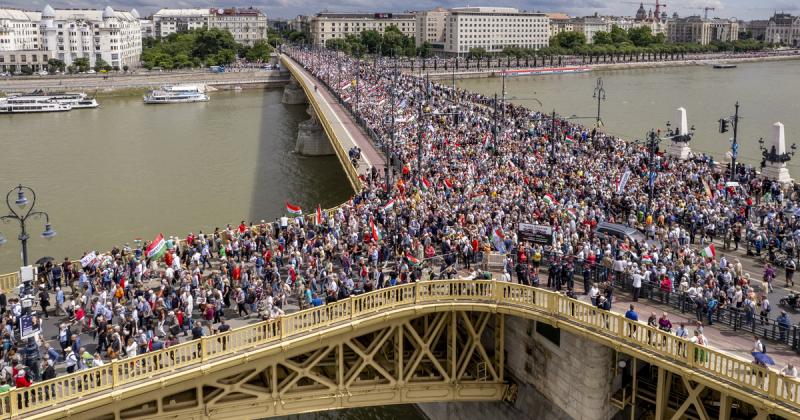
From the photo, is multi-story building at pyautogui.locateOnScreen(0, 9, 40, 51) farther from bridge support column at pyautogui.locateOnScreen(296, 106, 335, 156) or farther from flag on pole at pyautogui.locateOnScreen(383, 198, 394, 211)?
flag on pole at pyautogui.locateOnScreen(383, 198, 394, 211)

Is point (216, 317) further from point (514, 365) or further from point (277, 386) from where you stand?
point (514, 365)

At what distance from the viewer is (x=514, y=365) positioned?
707 inches

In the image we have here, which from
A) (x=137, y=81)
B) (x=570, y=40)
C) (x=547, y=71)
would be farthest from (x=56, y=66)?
(x=570, y=40)

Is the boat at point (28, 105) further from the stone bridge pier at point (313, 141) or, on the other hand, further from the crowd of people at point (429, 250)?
the crowd of people at point (429, 250)

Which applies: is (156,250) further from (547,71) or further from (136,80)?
(547,71)

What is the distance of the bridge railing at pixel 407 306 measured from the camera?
13.2 meters

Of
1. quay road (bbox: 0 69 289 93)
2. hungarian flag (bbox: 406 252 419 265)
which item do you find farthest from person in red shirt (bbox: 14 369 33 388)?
quay road (bbox: 0 69 289 93)

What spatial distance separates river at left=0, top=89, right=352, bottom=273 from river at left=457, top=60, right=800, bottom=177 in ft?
73.1

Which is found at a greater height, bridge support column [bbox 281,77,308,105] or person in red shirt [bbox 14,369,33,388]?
bridge support column [bbox 281,77,308,105]

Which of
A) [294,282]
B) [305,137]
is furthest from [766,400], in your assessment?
[305,137]

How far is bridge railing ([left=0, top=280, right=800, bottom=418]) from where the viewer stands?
43.2 feet

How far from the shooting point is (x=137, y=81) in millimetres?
119062

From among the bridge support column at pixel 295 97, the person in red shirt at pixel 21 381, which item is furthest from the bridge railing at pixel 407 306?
the bridge support column at pixel 295 97

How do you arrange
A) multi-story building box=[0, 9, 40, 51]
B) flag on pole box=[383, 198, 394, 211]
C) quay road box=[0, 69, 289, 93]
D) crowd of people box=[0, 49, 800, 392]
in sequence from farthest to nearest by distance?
multi-story building box=[0, 9, 40, 51] < quay road box=[0, 69, 289, 93] < flag on pole box=[383, 198, 394, 211] < crowd of people box=[0, 49, 800, 392]
